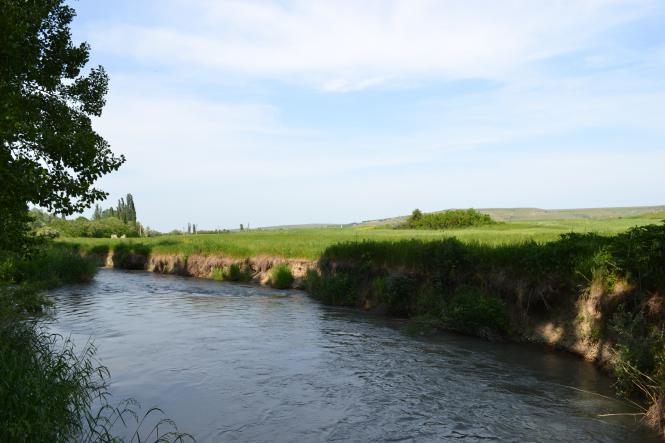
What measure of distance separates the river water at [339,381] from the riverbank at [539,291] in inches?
24.4

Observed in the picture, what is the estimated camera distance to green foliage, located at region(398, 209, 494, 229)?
167ft

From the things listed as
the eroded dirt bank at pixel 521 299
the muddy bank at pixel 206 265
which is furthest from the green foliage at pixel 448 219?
the eroded dirt bank at pixel 521 299

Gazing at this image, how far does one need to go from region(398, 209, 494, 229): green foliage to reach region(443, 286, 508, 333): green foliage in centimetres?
3556

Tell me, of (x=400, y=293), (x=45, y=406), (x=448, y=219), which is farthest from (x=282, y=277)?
(x=448, y=219)

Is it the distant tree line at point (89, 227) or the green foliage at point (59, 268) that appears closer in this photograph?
the green foliage at point (59, 268)

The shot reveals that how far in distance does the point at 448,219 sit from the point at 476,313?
39.8 m

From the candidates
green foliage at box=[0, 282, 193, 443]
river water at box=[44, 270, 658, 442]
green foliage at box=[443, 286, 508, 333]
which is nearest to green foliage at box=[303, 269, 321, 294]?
river water at box=[44, 270, 658, 442]

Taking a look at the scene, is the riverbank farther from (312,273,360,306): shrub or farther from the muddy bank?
the muddy bank

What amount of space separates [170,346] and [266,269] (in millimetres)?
14459

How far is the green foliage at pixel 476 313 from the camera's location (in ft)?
45.6

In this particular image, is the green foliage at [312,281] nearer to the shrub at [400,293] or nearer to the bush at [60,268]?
the shrub at [400,293]

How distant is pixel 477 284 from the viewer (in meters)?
15.4

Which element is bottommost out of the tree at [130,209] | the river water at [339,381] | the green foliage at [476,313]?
the river water at [339,381]

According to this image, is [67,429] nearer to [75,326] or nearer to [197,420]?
[197,420]
